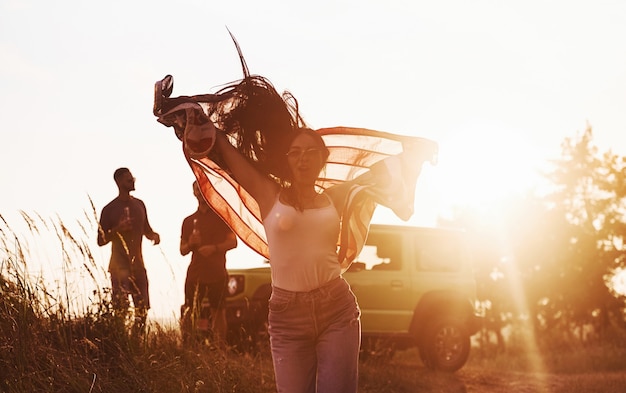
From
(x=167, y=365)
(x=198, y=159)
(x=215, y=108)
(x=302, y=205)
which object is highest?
(x=215, y=108)

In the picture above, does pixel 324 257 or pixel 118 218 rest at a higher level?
pixel 118 218

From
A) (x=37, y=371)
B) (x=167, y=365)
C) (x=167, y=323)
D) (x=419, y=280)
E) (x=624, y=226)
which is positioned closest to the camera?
(x=37, y=371)

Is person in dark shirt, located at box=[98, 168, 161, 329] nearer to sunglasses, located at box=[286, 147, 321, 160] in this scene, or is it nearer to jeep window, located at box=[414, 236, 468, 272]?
sunglasses, located at box=[286, 147, 321, 160]

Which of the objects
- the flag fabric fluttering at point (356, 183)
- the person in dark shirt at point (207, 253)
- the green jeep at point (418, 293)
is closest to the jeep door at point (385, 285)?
the green jeep at point (418, 293)

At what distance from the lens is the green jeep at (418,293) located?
12062 mm

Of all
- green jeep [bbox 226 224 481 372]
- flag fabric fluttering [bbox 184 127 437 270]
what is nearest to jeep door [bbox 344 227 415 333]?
green jeep [bbox 226 224 481 372]

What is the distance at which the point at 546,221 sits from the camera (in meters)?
35.9

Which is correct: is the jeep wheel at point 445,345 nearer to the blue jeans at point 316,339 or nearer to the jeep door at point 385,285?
the jeep door at point 385,285

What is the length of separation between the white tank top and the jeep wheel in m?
8.31

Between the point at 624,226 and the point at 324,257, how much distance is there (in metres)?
32.1

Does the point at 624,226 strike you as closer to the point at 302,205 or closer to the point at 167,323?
the point at 167,323

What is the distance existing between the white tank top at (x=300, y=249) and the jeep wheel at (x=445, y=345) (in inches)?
327

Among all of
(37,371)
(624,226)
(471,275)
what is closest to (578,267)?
(624,226)

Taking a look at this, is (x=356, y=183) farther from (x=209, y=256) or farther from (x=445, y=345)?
(x=445, y=345)
